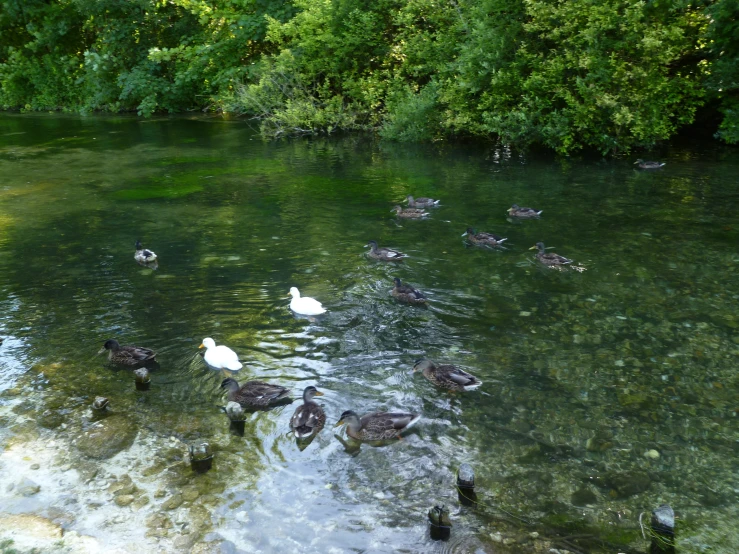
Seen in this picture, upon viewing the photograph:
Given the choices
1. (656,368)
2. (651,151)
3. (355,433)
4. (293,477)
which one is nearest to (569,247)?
(656,368)

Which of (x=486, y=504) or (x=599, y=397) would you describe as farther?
(x=599, y=397)

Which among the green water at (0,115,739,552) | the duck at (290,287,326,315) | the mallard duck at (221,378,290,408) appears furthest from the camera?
the duck at (290,287,326,315)

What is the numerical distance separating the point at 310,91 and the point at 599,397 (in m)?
21.8

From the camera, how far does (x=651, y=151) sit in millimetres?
20047

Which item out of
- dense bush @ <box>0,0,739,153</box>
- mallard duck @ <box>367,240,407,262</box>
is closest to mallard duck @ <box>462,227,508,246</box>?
mallard duck @ <box>367,240,407,262</box>

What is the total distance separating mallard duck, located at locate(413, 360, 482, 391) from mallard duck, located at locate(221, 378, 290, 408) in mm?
1637

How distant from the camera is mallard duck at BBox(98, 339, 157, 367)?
7.77 m

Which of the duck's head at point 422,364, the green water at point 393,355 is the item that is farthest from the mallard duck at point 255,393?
the duck's head at point 422,364

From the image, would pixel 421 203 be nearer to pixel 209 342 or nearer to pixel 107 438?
pixel 209 342

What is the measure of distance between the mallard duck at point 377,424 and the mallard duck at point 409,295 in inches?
122

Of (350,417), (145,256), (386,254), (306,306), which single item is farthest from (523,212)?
(350,417)

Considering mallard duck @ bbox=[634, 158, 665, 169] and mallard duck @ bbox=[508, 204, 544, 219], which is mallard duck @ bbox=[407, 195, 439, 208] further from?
mallard duck @ bbox=[634, 158, 665, 169]

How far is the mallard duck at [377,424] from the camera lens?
637 cm

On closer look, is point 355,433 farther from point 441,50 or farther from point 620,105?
point 441,50
